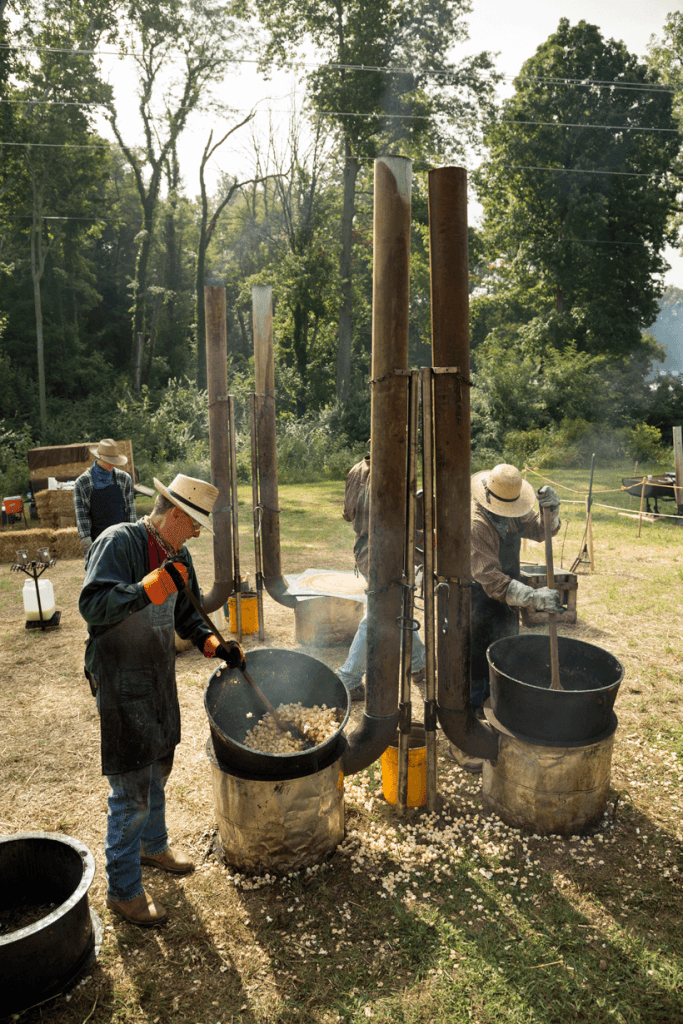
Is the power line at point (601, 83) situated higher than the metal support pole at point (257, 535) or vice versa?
the power line at point (601, 83)

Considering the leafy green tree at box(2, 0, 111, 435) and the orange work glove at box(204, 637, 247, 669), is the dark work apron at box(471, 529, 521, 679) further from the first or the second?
the leafy green tree at box(2, 0, 111, 435)

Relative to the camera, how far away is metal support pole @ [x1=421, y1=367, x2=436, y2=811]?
3.78 meters

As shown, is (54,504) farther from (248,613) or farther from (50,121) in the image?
(50,121)

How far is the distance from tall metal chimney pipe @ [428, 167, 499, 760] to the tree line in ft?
55.9

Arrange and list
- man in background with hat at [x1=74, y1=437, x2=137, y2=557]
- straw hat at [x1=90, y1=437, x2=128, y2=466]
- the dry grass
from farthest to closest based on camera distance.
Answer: straw hat at [x1=90, y1=437, x2=128, y2=466] → man in background with hat at [x1=74, y1=437, x2=137, y2=557] → the dry grass

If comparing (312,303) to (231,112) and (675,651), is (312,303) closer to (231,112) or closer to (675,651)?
(231,112)

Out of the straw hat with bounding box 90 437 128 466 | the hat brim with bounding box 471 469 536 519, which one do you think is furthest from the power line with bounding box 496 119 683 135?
the hat brim with bounding box 471 469 536 519

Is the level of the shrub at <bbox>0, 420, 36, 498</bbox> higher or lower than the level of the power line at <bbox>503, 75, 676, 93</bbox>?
lower

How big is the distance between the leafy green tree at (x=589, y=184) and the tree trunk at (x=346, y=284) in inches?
234

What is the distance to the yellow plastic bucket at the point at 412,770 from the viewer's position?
413 centimetres

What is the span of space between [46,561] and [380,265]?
5.64 metres

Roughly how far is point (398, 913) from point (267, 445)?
483 centimetres

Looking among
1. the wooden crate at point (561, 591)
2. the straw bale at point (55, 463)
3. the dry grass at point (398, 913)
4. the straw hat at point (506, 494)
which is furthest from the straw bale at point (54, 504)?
the straw hat at point (506, 494)

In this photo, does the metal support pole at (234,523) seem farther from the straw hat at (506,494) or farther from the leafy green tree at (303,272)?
the leafy green tree at (303,272)
